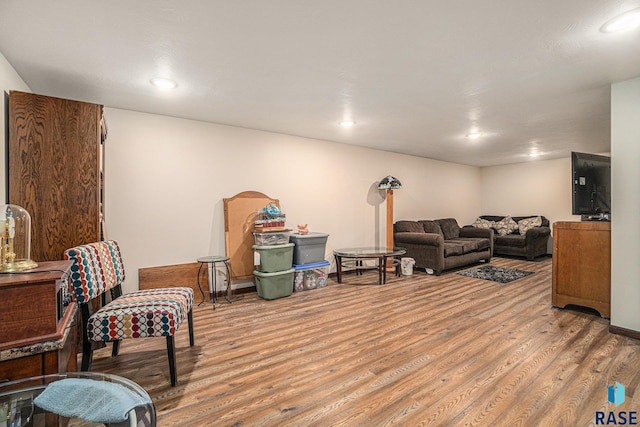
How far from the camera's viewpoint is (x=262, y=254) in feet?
12.8

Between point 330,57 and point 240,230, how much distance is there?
8.53ft

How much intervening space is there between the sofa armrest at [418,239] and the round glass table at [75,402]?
4.83 m

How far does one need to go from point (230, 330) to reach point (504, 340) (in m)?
2.46

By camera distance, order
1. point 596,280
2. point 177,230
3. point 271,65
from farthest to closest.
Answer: point 177,230
point 596,280
point 271,65

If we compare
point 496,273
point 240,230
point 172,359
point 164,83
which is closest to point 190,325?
point 172,359

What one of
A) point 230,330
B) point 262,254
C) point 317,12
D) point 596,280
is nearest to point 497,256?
point 596,280

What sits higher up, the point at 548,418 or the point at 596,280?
the point at 596,280

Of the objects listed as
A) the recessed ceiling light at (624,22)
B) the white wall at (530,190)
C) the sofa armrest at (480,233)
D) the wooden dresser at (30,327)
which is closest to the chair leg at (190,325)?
the wooden dresser at (30,327)

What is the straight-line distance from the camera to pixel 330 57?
2.26m

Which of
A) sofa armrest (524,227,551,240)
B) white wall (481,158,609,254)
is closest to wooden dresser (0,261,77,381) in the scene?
sofa armrest (524,227,551,240)

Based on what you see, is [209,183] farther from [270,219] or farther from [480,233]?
[480,233]

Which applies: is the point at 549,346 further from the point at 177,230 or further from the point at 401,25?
the point at 177,230

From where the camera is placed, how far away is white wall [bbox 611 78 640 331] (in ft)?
8.61

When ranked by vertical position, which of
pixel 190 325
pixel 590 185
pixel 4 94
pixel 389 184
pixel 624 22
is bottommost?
pixel 190 325
